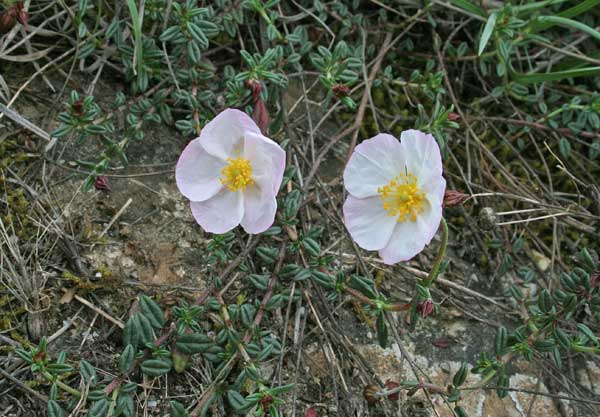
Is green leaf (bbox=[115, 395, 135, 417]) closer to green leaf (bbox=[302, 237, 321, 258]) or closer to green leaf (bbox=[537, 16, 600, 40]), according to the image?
green leaf (bbox=[302, 237, 321, 258])

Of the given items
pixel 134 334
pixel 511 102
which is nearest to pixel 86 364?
pixel 134 334

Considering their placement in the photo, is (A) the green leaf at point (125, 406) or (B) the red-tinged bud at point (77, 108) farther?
(B) the red-tinged bud at point (77, 108)

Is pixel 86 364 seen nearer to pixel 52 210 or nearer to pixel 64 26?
pixel 52 210

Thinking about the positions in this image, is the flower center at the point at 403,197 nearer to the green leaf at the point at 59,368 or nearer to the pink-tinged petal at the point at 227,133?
the pink-tinged petal at the point at 227,133

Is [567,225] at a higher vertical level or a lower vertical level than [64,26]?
lower

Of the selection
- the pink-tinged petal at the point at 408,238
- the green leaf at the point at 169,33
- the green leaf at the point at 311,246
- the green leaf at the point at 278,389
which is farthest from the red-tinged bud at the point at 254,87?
the green leaf at the point at 278,389

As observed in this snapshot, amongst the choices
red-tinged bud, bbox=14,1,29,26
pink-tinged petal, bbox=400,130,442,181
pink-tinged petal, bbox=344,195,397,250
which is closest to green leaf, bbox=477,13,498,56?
pink-tinged petal, bbox=400,130,442,181

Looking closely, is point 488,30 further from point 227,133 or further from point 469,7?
point 227,133
